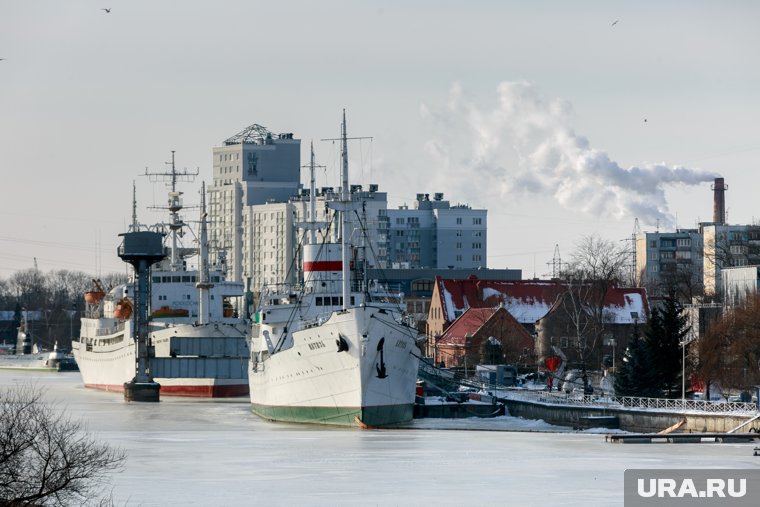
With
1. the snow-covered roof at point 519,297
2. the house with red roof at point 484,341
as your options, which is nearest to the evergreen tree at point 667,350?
the house with red roof at point 484,341

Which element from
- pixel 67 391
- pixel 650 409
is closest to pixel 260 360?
pixel 650 409

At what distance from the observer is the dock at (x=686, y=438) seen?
2645 inches

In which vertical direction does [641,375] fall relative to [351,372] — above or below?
below

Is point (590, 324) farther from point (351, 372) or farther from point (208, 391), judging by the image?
point (351, 372)

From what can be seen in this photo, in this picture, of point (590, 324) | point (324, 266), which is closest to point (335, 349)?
point (324, 266)

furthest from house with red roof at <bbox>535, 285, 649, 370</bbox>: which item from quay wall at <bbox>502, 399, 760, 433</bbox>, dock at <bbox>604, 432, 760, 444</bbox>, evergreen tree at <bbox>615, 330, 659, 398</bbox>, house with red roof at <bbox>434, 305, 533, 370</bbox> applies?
dock at <bbox>604, 432, 760, 444</bbox>

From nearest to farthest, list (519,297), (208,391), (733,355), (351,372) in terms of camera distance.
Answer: (351,372), (733,355), (208,391), (519,297)

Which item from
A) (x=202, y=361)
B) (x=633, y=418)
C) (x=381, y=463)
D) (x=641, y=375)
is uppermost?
(x=641, y=375)

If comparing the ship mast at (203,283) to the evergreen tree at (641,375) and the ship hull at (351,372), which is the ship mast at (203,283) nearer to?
the ship hull at (351,372)

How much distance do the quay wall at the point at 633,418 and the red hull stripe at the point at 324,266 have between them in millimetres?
12907

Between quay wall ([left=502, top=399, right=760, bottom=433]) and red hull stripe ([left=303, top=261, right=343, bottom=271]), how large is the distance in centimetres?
1291

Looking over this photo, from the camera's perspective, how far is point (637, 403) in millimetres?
82625

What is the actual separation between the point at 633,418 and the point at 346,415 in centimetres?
1407

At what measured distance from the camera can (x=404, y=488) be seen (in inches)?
2016
